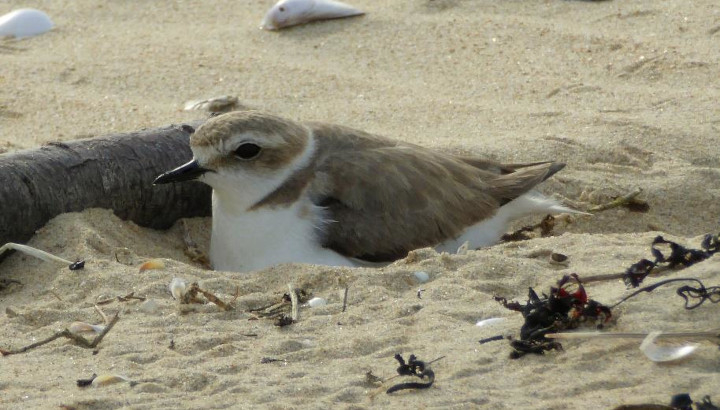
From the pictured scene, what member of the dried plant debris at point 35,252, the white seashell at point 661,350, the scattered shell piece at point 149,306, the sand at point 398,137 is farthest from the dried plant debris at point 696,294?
the dried plant debris at point 35,252

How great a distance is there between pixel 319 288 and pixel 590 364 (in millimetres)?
1324

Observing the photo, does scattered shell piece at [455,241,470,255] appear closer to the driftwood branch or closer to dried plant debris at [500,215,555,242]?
dried plant debris at [500,215,555,242]

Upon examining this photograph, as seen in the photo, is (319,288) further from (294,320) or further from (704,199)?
(704,199)

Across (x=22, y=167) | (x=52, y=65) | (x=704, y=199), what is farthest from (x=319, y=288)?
(x=52, y=65)

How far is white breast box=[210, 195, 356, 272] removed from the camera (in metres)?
4.97

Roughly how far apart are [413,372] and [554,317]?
506mm

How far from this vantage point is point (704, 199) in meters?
5.70

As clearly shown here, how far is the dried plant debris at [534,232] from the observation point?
5645mm

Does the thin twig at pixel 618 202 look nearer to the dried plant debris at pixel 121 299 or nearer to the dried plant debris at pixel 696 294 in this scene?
the dried plant debris at pixel 696 294

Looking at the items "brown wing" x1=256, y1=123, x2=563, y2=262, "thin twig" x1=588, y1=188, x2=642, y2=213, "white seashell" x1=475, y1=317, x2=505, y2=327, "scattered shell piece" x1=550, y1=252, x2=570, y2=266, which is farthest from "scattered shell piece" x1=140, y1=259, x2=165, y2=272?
"thin twig" x1=588, y1=188, x2=642, y2=213

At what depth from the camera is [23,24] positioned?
26.5 ft

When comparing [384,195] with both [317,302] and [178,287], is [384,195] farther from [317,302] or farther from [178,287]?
[178,287]

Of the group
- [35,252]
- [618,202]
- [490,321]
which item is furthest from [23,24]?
[490,321]

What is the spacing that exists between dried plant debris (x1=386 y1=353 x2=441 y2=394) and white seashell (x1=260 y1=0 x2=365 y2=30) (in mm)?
4967
